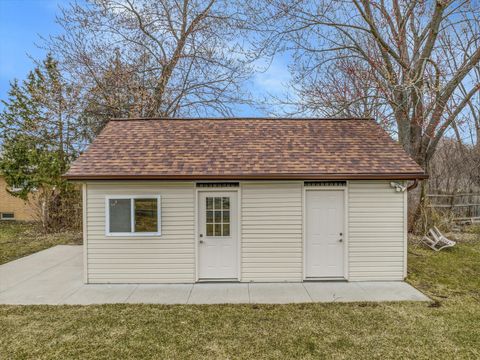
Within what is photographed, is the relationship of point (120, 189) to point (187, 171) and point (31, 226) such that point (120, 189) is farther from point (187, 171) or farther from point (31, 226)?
point (31, 226)

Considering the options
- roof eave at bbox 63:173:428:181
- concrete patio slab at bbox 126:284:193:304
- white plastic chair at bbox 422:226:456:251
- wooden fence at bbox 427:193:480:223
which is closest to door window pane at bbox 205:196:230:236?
roof eave at bbox 63:173:428:181

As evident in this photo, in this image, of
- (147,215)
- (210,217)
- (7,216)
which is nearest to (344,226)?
(210,217)

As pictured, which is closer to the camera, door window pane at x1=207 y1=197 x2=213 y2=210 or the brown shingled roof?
the brown shingled roof

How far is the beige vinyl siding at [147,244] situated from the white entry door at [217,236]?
0.23 metres

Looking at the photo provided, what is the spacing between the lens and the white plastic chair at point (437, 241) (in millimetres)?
9492

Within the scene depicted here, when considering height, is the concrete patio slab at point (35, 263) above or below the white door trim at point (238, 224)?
below

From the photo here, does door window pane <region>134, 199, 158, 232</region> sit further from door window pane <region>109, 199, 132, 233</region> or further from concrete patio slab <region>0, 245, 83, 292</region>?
concrete patio slab <region>0, 245, 83, 292</region>

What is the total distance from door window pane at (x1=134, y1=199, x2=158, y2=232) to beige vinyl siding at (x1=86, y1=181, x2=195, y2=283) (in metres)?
0.17

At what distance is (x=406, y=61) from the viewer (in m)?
12.1

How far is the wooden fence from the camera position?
44.4ft

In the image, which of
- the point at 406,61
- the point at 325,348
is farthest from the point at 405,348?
the point at 406,61

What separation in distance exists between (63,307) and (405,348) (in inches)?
227

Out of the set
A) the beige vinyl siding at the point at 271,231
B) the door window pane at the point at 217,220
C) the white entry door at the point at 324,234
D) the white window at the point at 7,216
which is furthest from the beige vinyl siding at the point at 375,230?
the white window at the point at 7,216

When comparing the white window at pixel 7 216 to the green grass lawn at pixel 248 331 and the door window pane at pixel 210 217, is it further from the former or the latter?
the door window pane at pixel 210 217
